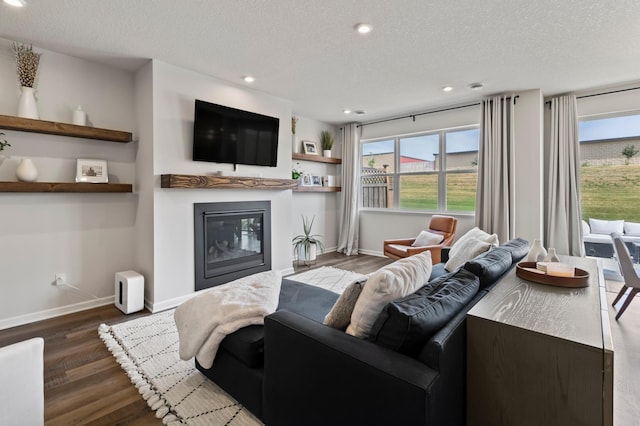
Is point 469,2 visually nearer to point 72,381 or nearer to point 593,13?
point 593,13

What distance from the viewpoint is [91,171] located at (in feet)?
10.2

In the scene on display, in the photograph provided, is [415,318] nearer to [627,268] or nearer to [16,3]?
[627,268]

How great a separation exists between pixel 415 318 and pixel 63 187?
3.23 meters

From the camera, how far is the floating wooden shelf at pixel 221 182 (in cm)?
311

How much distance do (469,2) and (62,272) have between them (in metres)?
4.16

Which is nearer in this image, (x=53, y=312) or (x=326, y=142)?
(x=53, y=312)

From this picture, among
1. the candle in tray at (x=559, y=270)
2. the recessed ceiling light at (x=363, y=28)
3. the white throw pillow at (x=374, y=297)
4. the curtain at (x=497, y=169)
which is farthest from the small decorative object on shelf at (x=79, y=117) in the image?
the curtain at (x=497, y=169)

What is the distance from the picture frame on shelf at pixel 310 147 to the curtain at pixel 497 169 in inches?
104

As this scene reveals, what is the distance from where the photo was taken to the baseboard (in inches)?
109

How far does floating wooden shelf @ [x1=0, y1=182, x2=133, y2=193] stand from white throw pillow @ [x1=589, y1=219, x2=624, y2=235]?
5707 millimetres

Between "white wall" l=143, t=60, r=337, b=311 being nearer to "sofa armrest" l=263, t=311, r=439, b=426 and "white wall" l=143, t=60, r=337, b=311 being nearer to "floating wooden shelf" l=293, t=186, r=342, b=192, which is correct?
"floating wooden shelf" l=293, t=186, r=342, b=192

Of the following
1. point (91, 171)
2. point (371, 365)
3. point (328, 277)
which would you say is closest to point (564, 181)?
point (328, 277)

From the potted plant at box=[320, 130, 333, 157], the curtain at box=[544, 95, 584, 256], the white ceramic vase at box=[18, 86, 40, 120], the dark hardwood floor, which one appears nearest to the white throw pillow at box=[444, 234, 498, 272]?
the curtain at box=[544, 95, 584, 256]

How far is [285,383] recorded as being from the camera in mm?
1377
